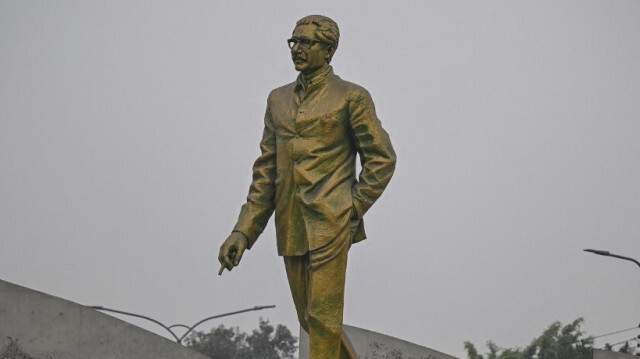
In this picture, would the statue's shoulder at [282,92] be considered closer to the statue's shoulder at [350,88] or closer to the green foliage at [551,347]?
the statue's shoulder at [350,88]

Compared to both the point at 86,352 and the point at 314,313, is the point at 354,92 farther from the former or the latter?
the point at 86,352

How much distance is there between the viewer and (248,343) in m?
55.7

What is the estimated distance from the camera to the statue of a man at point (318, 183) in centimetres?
1190

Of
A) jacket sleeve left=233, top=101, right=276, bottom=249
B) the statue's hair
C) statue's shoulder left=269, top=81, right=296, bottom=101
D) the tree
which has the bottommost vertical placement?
the tree

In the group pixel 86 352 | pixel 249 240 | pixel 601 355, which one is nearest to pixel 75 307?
pixel 86 352

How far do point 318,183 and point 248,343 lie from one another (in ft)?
145

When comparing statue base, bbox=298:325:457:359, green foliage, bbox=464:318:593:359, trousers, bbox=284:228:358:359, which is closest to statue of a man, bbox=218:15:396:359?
trousers, bbox=284:228:358:359

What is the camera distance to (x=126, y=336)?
16969 mm

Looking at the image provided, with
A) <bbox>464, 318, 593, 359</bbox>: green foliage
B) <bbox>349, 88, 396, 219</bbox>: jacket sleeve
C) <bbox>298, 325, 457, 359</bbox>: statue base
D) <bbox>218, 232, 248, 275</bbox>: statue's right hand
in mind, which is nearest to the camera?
<bbox>218, 232, 248, 275</bbox>: statue's right hand

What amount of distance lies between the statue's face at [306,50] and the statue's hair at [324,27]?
30mm

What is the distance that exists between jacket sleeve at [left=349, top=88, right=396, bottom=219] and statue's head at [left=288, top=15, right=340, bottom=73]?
0.39 m

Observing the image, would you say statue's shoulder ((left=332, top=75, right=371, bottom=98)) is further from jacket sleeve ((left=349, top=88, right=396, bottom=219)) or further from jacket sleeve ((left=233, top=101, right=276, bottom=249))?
jacket sleeve ((left=233, top=101, right=276, bottom=249))

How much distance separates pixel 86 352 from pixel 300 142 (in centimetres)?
556

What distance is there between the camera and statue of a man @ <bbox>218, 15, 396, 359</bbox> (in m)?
11.9
